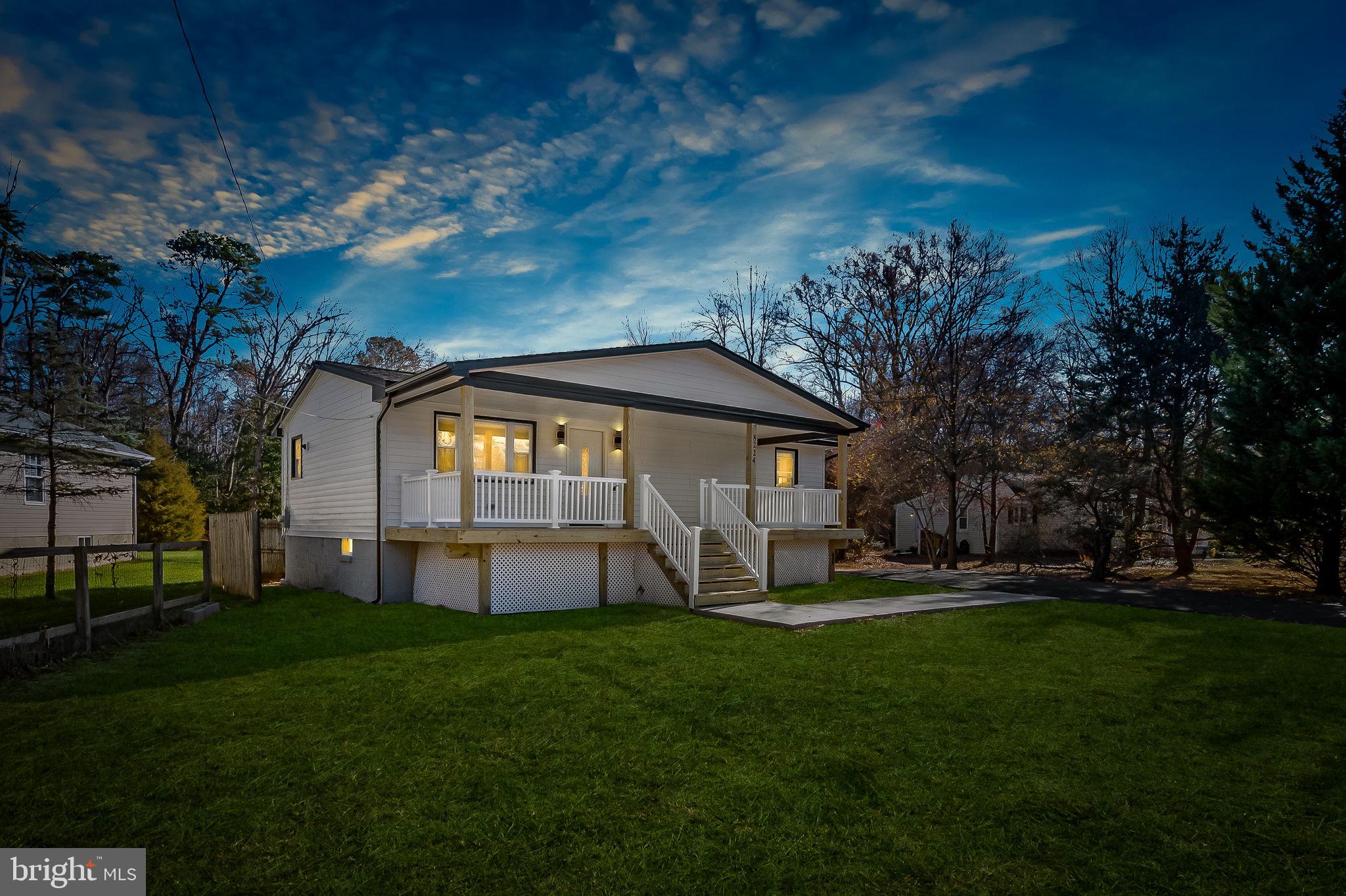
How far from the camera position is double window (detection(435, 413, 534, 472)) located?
13.7 m

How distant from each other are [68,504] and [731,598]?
20.6 meters

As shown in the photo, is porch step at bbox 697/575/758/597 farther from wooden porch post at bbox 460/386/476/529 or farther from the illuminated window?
the illuminated window

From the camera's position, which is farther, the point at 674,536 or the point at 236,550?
the point at 236,550

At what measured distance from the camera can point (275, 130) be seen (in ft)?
40.8

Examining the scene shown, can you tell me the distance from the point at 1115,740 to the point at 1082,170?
48.1 ft

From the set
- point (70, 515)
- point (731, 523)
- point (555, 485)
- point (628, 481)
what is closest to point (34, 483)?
point (70, 515)

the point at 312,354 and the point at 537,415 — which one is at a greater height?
the point at 312,354

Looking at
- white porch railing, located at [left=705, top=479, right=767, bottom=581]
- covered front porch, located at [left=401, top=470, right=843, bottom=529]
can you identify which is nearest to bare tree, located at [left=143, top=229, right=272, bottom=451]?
covered front porch, located at [left=401, top=470, right=843, bottom=529]

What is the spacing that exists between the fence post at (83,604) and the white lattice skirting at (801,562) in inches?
459

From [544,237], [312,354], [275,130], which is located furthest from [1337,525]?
[312,354]

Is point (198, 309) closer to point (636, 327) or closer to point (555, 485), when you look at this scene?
point (636, 327)

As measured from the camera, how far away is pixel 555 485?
1205cm

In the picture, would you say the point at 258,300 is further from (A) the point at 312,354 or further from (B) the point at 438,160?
(B) the point at 438,160

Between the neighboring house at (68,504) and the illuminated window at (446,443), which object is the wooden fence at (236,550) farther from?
the illuminated window at (446,443)
